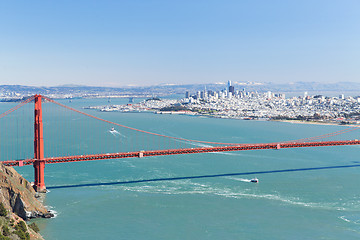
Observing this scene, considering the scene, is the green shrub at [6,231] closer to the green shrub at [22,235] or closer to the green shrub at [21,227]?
the green shrub at [22,235]

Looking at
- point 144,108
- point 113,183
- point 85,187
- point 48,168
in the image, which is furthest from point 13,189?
point 144,108

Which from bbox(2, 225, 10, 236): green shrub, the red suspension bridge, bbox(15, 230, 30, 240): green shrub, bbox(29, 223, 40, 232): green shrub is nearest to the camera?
bbox(2, 225, 10, 236): green shrub

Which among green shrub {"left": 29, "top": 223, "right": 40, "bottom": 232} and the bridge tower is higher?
the bridge tower

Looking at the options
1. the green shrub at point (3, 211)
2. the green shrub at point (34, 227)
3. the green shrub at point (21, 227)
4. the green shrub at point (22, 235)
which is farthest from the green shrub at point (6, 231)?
the green shrub at point (34, 227)

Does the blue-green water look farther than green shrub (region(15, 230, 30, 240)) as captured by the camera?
Yes

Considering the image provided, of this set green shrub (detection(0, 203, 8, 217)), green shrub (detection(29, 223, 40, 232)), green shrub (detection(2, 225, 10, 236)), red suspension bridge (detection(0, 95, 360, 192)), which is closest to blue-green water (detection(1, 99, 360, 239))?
green shrub (detection(29, 223, 40, 232))

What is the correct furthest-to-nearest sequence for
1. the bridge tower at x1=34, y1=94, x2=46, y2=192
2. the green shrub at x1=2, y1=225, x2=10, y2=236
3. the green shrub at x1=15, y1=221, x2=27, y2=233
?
1. the bridge tower at x1=34, y1=94, x2=46, y2=192
2. the green shrub at x1=15, y1=221, x2=27, y2=233
3. the green shrub at x1=2, y1=225, x2=10, y2=236

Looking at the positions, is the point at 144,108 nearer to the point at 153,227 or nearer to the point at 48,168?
the point at 48,168

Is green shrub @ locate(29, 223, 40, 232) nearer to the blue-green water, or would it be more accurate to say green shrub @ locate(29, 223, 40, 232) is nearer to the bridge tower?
the blue-green water

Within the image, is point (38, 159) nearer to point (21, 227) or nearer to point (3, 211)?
point (3, 211)
